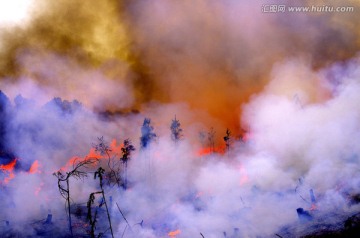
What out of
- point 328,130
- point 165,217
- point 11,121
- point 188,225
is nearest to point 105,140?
point 11,121

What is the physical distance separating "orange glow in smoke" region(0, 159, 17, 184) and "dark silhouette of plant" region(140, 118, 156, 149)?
20.0 metres

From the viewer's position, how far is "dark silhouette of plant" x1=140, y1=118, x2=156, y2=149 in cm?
5122

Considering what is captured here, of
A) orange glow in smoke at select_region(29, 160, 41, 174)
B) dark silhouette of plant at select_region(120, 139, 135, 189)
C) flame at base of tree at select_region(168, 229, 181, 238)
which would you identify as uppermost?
dark silhouette of plant at select_region(120, 139, 135, 189)

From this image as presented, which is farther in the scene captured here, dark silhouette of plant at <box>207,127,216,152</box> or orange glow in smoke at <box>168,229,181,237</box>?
dark silhouette of plant at <box>207,127,216,152</box>

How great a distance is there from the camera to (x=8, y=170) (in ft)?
129

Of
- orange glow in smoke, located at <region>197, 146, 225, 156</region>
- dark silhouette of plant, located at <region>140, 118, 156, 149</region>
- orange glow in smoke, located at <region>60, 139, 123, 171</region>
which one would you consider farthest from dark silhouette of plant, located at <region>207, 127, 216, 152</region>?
orange glow in smoke, located at <region>60, 139, 123, 171</region>

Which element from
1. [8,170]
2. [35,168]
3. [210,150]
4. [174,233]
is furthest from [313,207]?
[8,170]

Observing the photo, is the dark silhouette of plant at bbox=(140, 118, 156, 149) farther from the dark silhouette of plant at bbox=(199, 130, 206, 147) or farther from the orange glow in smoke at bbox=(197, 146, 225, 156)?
the dark silhouette of plant at bbox=(199, 130, 206, 147)

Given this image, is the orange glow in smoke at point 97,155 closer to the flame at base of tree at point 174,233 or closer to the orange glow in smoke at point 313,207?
the flame at base of tree at point 174,233

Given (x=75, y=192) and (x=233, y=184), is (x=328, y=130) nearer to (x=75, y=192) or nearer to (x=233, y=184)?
(x=233, y=184)

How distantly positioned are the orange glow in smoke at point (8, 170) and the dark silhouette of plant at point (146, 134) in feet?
65.6

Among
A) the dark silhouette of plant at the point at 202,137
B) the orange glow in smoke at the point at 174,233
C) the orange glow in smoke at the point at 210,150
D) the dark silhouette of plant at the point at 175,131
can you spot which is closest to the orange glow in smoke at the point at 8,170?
the orange glow in smoke at the point at 174,233

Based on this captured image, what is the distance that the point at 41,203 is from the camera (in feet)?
105

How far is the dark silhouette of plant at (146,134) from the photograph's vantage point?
51.2 metres
